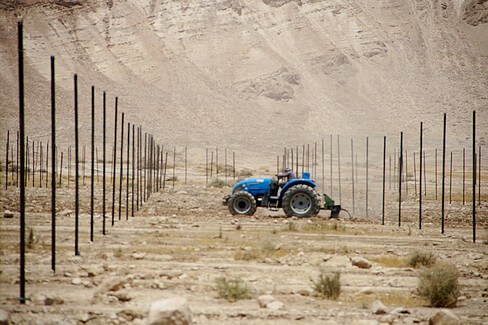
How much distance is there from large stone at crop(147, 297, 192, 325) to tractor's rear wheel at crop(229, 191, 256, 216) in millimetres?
15341

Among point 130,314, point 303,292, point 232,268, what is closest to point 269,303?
point 303,292

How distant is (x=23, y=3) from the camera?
317ft

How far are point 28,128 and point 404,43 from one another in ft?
191

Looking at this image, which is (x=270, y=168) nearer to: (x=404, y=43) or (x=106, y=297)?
(x=404, y=43)

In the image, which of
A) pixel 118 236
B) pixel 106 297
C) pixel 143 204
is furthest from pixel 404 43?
pixel 106 297

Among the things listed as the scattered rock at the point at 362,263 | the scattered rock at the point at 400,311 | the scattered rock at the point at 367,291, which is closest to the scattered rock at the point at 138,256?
the scattered rock at the point at 362,263

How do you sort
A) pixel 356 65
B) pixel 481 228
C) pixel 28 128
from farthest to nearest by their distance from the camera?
pixel 356 65
pixel 28 128
pixel 481 228

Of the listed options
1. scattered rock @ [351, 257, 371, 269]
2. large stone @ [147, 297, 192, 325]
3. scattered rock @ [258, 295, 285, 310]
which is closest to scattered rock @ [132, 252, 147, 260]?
scattered rock @ [351, 257, 371, 269]

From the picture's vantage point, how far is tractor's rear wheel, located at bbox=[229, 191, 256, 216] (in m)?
22.7

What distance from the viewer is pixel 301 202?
2214 centimetres

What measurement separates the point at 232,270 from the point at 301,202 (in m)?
10.4

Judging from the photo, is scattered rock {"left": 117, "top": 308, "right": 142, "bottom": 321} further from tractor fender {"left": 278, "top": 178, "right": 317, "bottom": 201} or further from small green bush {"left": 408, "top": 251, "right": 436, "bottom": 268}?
tractor fender {"left": 278, "top": 178, "right": 317, "bottom": 201}

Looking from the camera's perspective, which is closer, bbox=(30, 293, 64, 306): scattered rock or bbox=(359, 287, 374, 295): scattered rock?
bbox=(30, 293, 64, 306): scattered rock

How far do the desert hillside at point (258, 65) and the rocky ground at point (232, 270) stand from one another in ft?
191
